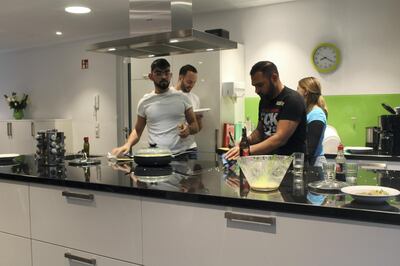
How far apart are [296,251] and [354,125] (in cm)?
266

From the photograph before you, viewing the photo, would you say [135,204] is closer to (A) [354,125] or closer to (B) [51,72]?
(A) [354,125]

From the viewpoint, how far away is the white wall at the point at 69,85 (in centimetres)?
541

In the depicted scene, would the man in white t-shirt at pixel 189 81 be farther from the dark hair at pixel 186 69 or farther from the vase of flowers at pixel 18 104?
the vase of flowers at pixel 18 104

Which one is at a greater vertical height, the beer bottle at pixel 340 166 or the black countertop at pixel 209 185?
the beer bottle at pixel 340 166

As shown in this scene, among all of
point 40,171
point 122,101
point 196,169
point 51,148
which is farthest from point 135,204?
point 122,101

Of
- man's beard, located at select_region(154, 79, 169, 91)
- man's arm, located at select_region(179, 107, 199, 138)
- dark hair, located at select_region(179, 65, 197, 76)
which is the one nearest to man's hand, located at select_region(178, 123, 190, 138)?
man's arm, located at select_region(179, 107, 199, 138)

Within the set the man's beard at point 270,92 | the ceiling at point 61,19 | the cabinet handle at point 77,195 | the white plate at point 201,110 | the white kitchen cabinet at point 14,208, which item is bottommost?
the white kitchen cabinet at point 14,208

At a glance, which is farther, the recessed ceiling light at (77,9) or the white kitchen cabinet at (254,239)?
the recessed ceiling light at (77,9)

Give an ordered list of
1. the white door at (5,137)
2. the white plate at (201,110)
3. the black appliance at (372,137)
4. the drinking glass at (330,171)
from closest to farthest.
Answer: the drinking glass at (330,171) < the black appliance at (372,137) < the white plate at (201,110) < the white door at (5,137)

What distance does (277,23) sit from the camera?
4062mm

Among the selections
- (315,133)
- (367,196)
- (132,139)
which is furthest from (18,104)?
(367,196)

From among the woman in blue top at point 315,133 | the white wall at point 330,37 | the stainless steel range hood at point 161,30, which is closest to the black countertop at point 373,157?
the woman in blue top at point 315,133

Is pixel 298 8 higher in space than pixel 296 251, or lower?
higher

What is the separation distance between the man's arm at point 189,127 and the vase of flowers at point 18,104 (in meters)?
3.98
